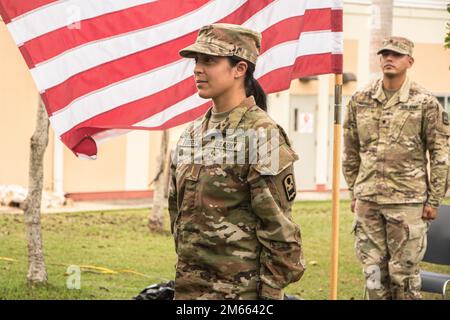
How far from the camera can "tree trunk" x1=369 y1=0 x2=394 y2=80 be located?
1223 cm

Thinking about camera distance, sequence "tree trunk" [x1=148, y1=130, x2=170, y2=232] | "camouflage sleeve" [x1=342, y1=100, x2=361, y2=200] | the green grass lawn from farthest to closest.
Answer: "tree trunk" [x1=148, y1=130, x2=170, y2=232]
the green grass lawn
"camouflage sleeve" [x1=342, y1=100, x2=361, y2=200]

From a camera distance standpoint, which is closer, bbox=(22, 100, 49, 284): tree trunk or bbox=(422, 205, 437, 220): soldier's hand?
bbox=(422, 205, 437, 220): soldier's hand

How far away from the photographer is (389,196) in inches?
291

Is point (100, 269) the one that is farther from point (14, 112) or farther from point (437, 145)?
point (14, 112)

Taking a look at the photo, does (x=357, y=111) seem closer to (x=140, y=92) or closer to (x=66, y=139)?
(x=140, y=92)

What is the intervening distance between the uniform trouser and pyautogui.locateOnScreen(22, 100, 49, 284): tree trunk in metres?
2.77

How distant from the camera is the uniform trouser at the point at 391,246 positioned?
736 cm

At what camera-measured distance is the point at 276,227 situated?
165 inches

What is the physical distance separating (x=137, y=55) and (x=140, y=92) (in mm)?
221

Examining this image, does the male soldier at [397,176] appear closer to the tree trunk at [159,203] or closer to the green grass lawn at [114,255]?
the green grass lawn at [114,255]

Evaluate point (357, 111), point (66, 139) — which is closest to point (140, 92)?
point (66, 139)

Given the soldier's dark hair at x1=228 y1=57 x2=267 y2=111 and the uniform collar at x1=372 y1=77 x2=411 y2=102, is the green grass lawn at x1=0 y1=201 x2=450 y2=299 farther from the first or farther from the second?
the soldier's dark hair at x1=228 y1=57 x2=267 y2=111

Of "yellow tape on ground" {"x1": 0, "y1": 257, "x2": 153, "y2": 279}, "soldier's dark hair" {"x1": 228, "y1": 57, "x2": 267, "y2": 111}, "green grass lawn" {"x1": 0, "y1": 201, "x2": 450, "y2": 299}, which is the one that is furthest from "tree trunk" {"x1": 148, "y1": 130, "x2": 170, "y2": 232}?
"soldier's dark hair" {"x1": 228, "y1": 57, "x2": 267, "y2": 111}

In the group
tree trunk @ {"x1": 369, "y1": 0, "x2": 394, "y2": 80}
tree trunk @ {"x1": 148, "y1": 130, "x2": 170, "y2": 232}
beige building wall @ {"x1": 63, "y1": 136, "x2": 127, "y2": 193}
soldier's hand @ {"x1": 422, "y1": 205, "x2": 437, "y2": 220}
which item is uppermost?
tree trunk @ {"x1": 369, "y1": 0, "x2": 394, "y2": 80}
